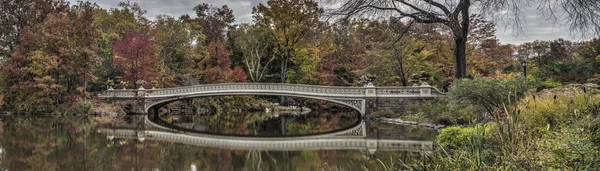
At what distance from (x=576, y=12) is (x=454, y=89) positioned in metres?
3.10

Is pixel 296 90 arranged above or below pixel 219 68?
below

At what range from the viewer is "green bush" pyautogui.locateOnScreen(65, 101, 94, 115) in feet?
74.0

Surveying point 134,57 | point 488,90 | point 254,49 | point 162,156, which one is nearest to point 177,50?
point 134,57

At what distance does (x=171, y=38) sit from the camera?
30.9 m

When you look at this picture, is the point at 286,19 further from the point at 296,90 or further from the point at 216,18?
the point at 216,18

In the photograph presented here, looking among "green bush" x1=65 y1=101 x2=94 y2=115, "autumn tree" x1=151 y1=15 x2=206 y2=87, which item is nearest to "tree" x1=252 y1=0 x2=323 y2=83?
"autumn tree" x1=151 y1=15 x2=206 y2=87

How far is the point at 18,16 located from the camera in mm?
23688

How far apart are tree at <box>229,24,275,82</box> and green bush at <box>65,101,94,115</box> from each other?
12.5 meters

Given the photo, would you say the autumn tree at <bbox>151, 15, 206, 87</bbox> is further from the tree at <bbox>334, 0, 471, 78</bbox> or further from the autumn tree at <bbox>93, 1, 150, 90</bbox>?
the tree at <bbox>334, 0, 471, 78</bbox>

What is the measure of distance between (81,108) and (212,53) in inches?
462

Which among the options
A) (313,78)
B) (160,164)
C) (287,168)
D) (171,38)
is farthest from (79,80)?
(287,168)

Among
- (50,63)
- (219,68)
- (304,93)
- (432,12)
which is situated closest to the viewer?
(432,12)

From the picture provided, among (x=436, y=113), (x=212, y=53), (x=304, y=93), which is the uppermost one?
(x=212, y=53)

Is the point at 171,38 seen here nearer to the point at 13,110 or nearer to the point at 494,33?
the point at 13,110
